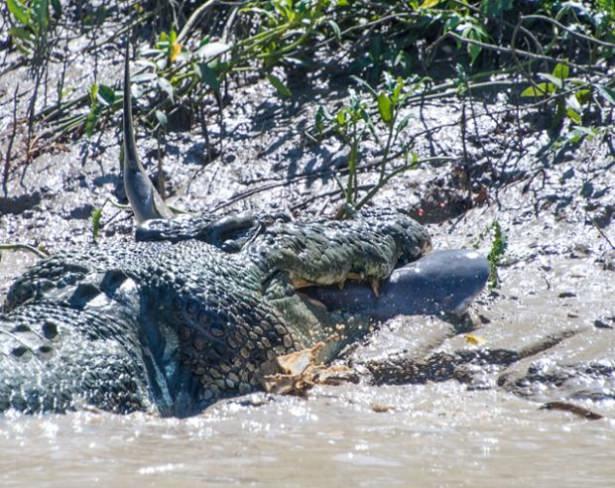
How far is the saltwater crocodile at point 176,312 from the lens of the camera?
3.75m

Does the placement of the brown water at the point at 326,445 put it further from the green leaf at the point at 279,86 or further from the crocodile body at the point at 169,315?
the green leaf at the point at 279,86

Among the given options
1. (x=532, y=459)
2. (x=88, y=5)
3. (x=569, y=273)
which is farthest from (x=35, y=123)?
(x=532, y=459)

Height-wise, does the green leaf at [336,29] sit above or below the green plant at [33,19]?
below

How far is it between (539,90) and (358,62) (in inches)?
52.2

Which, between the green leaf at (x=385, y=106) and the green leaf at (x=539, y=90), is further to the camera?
the green leaf at (x=539, y=90)

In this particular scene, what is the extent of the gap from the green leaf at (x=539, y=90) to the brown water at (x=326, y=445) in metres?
2.14

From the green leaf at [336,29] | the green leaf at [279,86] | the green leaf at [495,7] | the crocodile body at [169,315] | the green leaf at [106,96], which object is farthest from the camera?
the green leaf at [279,86]

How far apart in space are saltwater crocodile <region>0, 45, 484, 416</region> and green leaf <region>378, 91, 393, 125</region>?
120 centimetres

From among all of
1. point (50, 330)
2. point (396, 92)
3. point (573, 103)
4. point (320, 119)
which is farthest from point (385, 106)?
point (50, 330)

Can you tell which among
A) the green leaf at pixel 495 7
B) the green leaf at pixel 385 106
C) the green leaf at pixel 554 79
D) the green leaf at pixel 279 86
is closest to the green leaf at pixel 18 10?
the green leaf at pixel 279 86

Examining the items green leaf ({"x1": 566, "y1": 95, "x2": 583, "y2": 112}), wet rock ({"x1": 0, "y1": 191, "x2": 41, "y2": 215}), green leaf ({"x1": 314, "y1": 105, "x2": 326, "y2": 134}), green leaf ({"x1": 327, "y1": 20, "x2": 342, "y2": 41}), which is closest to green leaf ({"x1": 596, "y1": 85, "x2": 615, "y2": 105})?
green leaf ({"x1": 566, "y1": 95, "x2": 583, "y2": 112})

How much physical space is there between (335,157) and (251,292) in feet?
7.54

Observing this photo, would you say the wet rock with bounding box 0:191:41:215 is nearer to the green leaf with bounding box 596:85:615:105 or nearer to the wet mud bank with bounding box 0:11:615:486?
the wet mud bank with bounding box 0:11:615:486

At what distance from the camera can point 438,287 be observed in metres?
4.66
